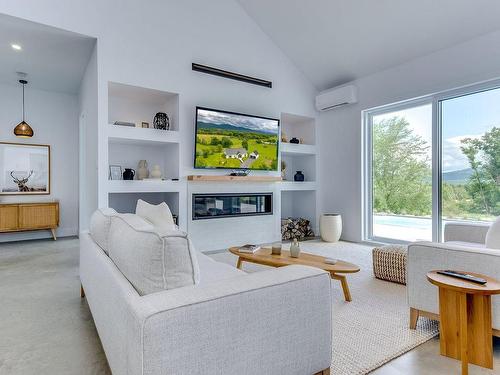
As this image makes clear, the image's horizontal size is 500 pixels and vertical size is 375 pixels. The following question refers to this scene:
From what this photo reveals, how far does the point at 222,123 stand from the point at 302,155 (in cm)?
207

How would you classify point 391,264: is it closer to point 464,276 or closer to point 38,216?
point 464,276

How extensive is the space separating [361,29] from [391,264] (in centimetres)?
326

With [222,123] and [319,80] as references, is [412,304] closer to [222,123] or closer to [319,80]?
[222,123]

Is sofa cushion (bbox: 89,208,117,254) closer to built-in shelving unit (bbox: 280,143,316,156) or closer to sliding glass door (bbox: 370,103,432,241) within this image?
built-in shelving unit (bbox: 280,143,316,156)

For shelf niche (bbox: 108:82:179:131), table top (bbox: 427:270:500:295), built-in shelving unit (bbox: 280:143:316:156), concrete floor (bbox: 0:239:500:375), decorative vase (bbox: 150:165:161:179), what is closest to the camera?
table top (bbox: 427:270:500:295)

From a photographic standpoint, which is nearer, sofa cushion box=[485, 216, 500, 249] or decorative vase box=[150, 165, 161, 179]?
sofa cushion box=[485, 216, 500, 249]

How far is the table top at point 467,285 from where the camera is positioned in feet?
4.92

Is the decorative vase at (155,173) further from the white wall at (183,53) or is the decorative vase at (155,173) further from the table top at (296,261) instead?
the table top at (296,261)

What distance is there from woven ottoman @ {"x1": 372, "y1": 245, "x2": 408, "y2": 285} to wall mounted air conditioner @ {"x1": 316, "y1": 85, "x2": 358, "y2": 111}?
2.85m

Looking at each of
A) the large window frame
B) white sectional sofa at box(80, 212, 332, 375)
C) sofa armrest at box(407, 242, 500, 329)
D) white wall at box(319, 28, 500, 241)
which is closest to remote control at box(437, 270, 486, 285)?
sofa armrest at box(407, 242, 500, 329)

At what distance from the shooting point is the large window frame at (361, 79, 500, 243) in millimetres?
4008

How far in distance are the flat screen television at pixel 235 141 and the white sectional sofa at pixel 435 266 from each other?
3.08 metres

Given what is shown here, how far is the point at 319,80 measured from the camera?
5.57m

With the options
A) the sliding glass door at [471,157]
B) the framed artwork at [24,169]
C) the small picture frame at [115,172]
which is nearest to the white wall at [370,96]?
the sliding glass door at [471,157]
